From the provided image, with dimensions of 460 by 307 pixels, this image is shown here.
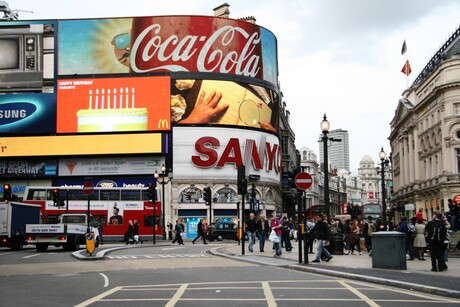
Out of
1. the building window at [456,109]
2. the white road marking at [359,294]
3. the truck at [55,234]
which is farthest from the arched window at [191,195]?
the white road marking at [359,294]

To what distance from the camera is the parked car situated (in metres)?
53.8

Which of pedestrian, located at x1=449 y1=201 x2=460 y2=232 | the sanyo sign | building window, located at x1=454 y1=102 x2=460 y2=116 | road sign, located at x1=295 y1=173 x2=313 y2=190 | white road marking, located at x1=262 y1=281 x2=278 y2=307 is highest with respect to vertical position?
building window, located at x1=454 y1=102 x2=460 y2=116

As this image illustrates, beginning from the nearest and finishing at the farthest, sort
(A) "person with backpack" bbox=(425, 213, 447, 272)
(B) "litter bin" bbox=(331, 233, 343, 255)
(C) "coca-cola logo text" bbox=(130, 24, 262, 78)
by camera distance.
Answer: (A) "person with backpack" bbox=(425, 213, 447, 272) → (B) "litter bin" bbox=(331, 233, 343, 255) → (C) "coca-cola logo text" bbox=(130, 24, 262, 78)

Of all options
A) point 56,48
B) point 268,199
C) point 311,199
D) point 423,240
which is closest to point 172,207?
point 268,199

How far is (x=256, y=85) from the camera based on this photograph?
3031 inches

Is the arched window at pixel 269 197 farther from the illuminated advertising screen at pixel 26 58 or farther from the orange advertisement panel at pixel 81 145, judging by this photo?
the illuminated advertising screen at pixel 26 58

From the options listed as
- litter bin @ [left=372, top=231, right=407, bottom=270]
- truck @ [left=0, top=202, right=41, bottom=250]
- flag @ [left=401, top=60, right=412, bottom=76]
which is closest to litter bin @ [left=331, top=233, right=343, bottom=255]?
litter bin @ [left=372, top=231, right=407, bottom=270]

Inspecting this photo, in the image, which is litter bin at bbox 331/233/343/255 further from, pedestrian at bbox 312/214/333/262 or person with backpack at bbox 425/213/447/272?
person with backpack at bbox 425/213/447/272

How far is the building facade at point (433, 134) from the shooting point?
7381 centimetres

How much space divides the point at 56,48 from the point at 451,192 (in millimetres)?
50506

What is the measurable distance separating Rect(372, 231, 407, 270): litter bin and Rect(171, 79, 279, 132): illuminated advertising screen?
55725 mm

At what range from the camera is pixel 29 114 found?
73.7m

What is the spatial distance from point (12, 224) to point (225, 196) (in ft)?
137

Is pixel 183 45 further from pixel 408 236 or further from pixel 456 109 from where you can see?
pixel 408 236
